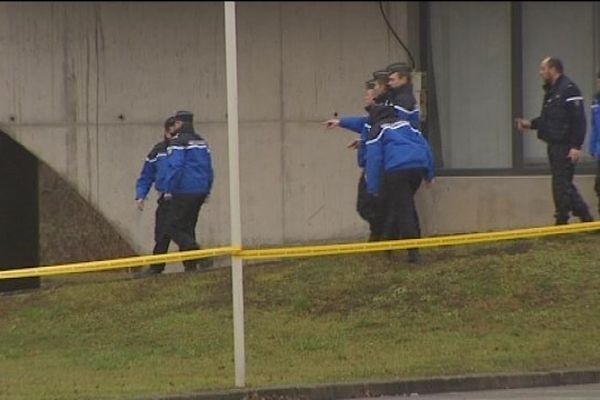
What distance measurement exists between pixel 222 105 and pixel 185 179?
232cm

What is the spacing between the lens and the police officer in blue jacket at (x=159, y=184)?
49.3 ft

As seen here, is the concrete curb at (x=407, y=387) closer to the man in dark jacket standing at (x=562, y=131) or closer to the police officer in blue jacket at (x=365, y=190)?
the police officer in blue jacket at (x=365, y=190)

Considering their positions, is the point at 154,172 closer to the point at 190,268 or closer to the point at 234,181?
the point at 190,268

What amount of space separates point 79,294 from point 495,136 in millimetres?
6060

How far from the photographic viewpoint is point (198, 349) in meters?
11.8

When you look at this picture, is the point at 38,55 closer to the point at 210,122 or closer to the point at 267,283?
the point at 210,122

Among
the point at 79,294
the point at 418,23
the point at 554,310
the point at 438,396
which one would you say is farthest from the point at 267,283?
the point at 418,23

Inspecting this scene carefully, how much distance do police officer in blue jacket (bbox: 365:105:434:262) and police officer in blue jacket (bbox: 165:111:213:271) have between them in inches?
85.2

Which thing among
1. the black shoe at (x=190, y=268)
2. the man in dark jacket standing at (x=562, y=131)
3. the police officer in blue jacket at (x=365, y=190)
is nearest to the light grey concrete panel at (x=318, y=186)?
the black shoe at (x=190, y=268)

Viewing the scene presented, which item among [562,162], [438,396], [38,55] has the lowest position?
[438,396]

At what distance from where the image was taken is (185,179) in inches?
589

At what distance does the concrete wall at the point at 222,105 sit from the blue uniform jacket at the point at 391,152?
331cm

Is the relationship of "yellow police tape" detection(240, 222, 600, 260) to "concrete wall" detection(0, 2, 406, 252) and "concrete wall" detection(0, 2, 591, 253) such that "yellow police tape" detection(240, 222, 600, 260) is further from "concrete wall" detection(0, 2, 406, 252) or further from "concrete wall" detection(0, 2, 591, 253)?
"concrete wall" detection(0, 2, 406, 252)

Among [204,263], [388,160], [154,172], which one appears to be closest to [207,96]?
[154,172]
